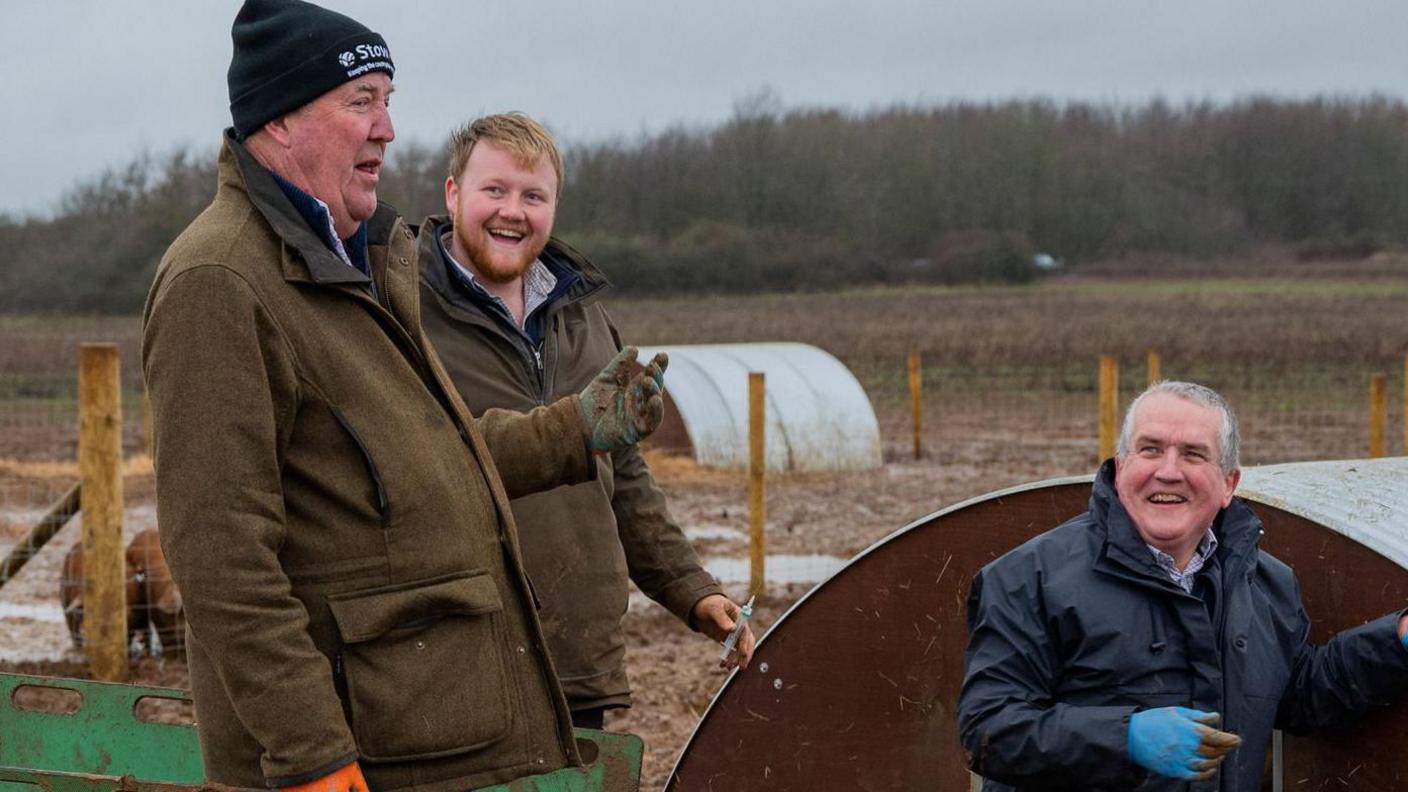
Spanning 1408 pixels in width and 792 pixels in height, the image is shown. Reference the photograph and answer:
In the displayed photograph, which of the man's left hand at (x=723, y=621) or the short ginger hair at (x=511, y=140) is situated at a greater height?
the short ginger hair at (x=511, y=140)

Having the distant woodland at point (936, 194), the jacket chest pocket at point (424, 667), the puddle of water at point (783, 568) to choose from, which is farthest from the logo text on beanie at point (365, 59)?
the distant woodland at point (936, 194)

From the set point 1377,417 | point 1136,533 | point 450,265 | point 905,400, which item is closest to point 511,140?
point 450,265

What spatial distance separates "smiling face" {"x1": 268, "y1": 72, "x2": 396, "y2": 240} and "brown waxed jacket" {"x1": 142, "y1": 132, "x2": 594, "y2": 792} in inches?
2.4

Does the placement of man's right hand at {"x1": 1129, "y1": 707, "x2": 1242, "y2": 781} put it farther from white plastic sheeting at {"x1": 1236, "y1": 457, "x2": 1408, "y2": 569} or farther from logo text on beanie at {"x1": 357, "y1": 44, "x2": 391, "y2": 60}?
logo text on beanie at {"x1": 357, "y1": 44, "x2": 391, "y2": 60}

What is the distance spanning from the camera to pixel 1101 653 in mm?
2588

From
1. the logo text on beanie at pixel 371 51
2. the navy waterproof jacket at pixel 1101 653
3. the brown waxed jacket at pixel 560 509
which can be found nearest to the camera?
the logo text on beanie at pixel 371 51

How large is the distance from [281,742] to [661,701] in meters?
4.43

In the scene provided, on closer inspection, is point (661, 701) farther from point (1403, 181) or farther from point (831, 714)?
point (1403, 181)

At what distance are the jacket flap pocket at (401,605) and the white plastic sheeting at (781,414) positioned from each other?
39.2 ft

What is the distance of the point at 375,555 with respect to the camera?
2283mm

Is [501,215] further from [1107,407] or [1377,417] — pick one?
[1377,417]

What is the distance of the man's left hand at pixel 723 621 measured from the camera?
3340 millimetres

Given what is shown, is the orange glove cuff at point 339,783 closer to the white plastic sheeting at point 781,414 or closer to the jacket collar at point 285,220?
the jacket collar at point 285,220

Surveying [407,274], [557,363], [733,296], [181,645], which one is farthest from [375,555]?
[733,296]
